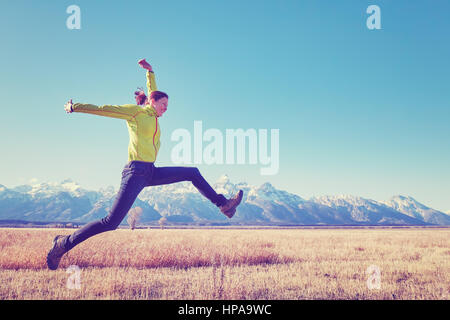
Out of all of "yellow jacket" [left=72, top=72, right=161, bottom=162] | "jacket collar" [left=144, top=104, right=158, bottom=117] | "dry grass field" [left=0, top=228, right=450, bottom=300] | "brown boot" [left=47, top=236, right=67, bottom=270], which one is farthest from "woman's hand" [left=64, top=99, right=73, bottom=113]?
"dry grass field" [left=0, top=228, right=450, bottom=300]

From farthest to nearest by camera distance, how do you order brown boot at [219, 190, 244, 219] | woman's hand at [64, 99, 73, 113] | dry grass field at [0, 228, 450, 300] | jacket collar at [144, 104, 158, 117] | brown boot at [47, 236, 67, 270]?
brown boot at [219, 190, 244, 219]
brown boot at [47, 236, 67, 270]
dry grass field at [0, 228, 450, 300]
jacket collar at [144, 104, 158, 117]
woman's hand at [64, 99, 73, 113]

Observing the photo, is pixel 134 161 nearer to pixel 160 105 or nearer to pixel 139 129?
pixel 139 129

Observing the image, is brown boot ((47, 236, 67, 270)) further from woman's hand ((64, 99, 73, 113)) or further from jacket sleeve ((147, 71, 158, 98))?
jacket sleeve ((147, 71, 158, 98))

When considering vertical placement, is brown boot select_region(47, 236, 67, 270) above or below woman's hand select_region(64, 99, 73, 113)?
below

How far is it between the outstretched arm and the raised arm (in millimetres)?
920

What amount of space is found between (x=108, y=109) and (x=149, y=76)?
138 cm

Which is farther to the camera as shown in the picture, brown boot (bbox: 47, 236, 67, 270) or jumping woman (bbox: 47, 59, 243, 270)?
brown boot (bbox: 47, 236, 67, 270)

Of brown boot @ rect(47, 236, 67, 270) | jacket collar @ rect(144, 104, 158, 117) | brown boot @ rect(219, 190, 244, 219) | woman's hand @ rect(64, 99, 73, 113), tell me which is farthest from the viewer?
brown boot @ rect(219, 190, 244, 219)

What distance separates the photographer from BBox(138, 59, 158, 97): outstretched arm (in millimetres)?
5285

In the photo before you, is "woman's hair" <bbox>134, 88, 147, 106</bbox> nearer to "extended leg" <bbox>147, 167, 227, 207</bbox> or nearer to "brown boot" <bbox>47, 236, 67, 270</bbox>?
"extended leg" <bbox>147, 167, 227, 207</bbox>

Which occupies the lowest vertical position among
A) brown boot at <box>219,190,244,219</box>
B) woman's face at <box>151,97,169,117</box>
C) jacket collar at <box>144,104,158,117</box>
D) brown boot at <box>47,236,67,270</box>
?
brown boot at <box>47,236,67,270</box>

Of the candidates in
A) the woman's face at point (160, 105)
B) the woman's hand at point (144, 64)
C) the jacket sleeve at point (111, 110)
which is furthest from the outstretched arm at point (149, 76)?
the jacket sleeve at point (111, 110)
